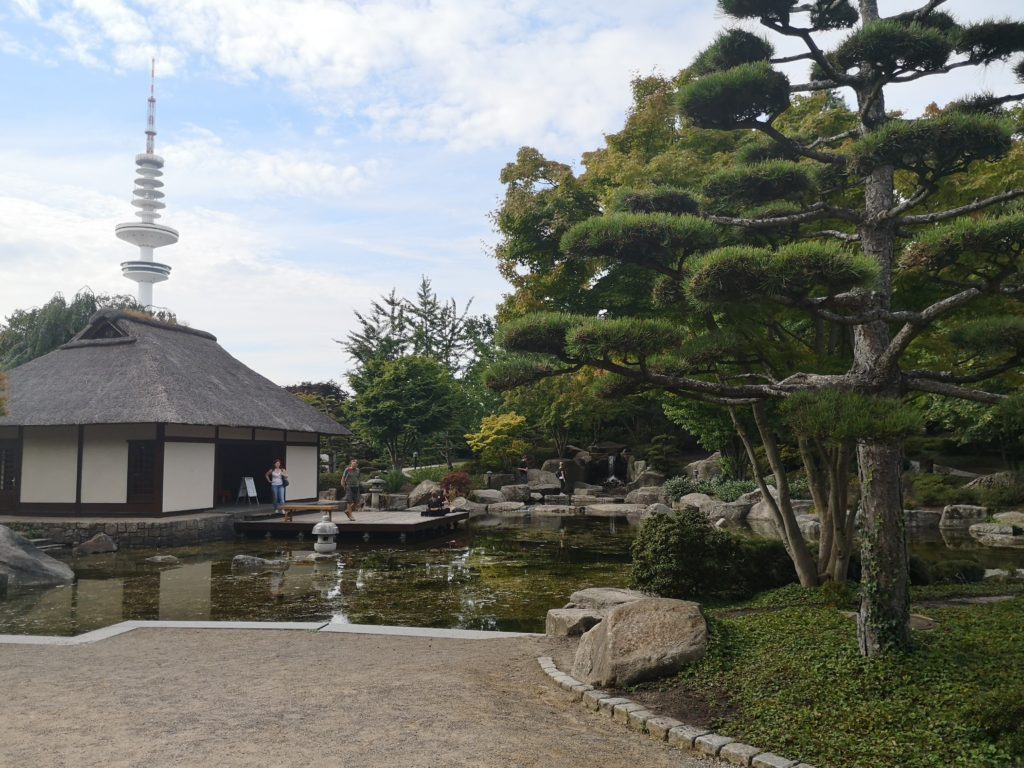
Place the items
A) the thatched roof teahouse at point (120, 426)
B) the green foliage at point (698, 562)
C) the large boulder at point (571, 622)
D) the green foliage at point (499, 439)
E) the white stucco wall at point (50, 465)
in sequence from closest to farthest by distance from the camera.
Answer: the large boulder at point (571, 622) → the green foliage at point (698, 562) → the thatched roof teahouse at point (120, 426) → the white stucco wall at point (50, 465) → the green foliage at point (499, 439)

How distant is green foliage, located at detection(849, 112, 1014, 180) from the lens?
5.73m

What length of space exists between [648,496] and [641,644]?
68.3 ft

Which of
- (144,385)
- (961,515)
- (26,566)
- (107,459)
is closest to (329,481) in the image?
(107,459)

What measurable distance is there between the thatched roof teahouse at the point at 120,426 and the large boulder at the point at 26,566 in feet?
16.7

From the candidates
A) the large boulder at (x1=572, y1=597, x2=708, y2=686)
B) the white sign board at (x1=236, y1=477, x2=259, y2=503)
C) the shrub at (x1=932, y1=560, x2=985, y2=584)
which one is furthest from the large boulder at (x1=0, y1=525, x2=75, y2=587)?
the shrub at (x1=932, y1=560, x2=985, y2=584)

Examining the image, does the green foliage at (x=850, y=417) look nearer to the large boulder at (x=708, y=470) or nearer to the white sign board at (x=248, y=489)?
the white sign board at (x=248, y=489)

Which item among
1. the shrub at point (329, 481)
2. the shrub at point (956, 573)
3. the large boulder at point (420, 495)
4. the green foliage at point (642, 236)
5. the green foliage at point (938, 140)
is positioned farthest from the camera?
the shrub at point (329, 481)

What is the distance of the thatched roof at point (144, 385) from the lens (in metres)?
17.8

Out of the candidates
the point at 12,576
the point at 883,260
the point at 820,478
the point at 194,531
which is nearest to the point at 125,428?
the point at 194,531

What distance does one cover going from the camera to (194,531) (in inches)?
683

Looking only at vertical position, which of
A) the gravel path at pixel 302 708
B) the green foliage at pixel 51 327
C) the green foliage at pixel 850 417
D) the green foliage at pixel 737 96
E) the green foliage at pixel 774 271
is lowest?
the gravel path at pixel 302 708

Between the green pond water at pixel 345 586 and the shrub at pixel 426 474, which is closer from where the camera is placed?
the green pond water at pixel 345 586

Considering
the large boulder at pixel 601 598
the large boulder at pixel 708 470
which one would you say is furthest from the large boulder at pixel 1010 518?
the large boulder at pixel 601 598

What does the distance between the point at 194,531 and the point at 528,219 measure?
36.0 feet
